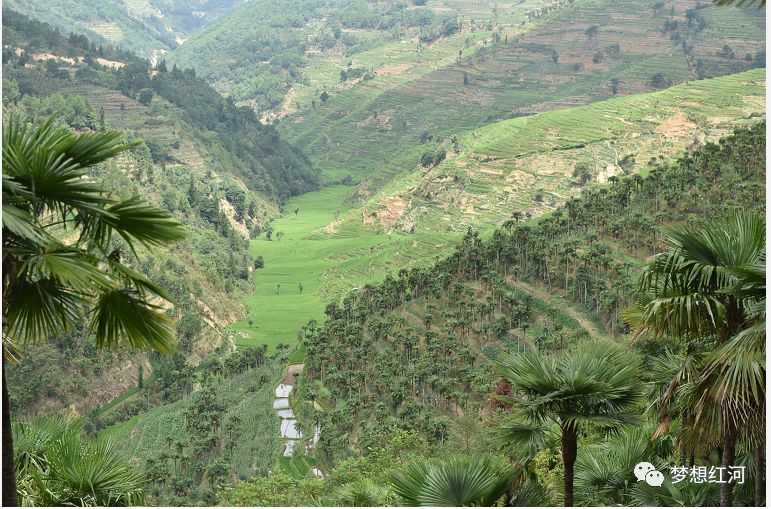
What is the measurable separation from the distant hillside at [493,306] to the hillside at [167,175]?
10591mm

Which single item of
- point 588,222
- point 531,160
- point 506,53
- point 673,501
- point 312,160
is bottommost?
point 673,501

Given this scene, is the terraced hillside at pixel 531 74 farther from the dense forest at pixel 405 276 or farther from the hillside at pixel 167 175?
the hillside at pixel 167 175

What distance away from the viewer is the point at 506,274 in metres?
Answer: 34.5

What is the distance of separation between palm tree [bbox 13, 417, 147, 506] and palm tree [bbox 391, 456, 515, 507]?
1.65 meters

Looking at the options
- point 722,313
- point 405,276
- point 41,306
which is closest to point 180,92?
point 405,276

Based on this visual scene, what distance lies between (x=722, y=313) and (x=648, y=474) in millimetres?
1624

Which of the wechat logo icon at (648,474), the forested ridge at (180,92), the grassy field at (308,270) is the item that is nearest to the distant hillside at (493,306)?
the grassy field at (308,270)

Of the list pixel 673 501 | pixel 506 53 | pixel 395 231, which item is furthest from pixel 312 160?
pixel 673 501

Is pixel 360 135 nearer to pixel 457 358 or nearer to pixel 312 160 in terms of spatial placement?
pixel 312 160

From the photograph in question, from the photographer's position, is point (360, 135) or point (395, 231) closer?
point (395, 231)

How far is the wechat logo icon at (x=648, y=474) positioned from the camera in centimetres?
663

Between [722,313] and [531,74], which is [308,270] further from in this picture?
[722,313]

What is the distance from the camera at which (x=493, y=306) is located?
32.0m

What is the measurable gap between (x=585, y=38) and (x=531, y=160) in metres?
56.0
